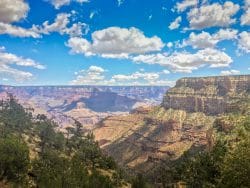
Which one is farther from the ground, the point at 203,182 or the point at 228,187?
the point at 228,187

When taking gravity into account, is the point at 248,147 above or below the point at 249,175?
above

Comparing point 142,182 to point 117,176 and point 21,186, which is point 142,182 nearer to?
point 117,176

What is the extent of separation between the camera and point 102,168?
199 metres

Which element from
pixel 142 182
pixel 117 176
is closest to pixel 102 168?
pixel 117 176

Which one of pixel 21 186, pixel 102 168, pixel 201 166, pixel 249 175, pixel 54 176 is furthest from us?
pixel 102 168

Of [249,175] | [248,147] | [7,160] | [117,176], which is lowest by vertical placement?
[117,176]

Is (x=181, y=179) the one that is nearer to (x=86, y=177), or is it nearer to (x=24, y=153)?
(x=86, y=177)

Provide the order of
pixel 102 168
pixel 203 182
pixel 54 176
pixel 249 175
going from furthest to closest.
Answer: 1. pixel 102 168
2. pixel 203 182
3. pixel 54 176
4. pixel 249 175

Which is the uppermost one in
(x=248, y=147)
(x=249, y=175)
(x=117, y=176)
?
(x=248, y=147)

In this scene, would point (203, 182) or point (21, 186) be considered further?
point (203, 182)

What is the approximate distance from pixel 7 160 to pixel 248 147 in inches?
3400

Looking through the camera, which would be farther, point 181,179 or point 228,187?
point 181,179

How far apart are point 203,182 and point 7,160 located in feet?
236

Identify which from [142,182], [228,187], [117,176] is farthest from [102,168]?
[228,187]
